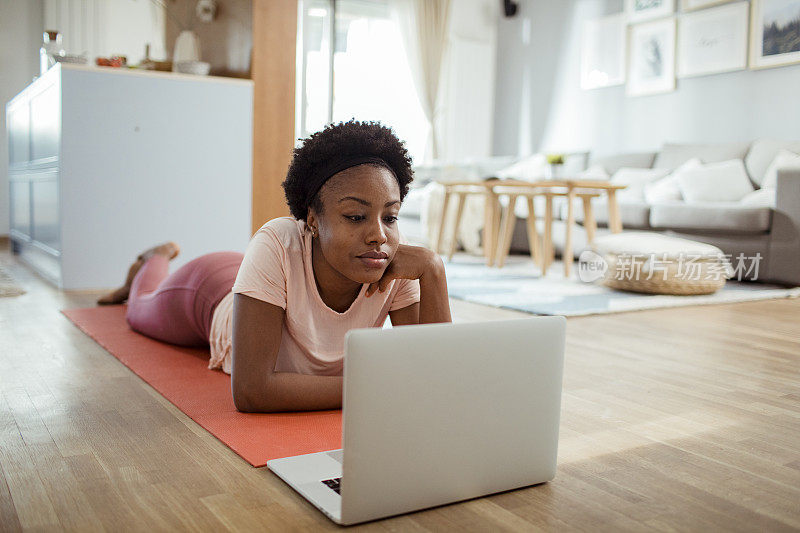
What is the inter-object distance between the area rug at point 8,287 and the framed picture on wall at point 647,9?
502 cm

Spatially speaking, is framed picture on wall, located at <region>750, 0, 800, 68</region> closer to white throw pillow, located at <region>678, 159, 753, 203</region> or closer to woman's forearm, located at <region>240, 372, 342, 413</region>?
white throw pillow, located at <region>678, 159, 753, 203</region>

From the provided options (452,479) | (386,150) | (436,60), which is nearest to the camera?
(452,479)

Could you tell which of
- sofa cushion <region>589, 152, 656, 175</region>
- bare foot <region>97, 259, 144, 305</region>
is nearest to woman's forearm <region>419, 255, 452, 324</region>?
bare foot <region>97, 259, 144, 305</region>

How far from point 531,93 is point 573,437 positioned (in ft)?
20.6

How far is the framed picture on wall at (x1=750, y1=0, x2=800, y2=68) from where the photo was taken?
4.93m

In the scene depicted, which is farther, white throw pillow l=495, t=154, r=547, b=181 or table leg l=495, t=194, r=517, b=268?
white throw pillow l=495, t=154, r=547, b=181

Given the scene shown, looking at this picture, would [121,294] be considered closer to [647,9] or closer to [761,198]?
[761,198]

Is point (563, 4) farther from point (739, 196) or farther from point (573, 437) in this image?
point (573, 437)

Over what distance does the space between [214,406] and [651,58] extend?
5446 millimetres

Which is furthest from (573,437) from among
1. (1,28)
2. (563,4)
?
(1,28)

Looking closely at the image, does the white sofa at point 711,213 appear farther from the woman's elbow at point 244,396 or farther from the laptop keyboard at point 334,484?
the laptop keyboard at point 334,484

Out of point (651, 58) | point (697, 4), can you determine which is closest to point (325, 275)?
point (697, 4)

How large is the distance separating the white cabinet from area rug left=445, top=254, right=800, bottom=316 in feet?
4.09

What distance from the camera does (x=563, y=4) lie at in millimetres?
6898
